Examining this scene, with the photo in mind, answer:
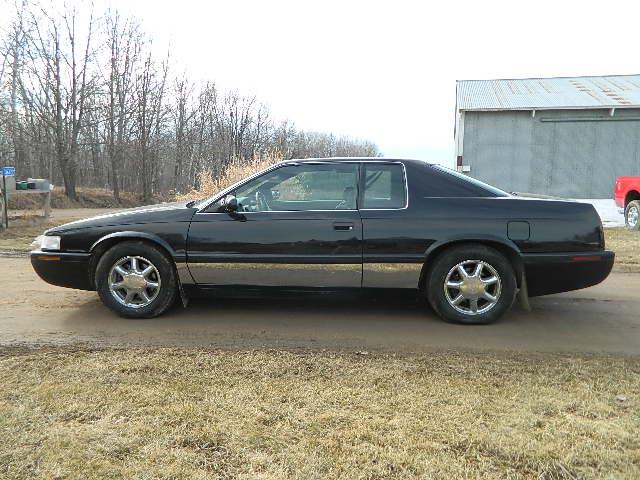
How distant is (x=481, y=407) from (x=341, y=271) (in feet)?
6.09

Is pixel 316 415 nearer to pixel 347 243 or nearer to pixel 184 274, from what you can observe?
pixel 347 243

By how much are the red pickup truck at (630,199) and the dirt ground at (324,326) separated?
24.0 ft

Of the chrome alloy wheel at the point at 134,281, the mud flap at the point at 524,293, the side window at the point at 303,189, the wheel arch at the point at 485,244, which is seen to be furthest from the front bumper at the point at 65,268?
the mud flap at the point at 524,293

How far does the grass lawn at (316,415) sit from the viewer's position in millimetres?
2199

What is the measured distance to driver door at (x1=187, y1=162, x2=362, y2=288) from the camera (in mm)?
4320

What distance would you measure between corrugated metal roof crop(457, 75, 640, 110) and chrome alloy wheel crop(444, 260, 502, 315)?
18.7m

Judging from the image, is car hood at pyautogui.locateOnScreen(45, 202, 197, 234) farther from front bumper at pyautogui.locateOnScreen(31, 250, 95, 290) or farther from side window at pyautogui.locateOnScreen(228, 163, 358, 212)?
side window at pyautogui.locateOnScreen(228, 163, 358, 212)

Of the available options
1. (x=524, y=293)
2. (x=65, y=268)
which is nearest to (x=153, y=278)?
(x=65, y=268)

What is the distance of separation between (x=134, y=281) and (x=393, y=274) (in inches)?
92.8

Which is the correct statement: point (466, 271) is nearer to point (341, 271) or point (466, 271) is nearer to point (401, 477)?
point (341, 271)

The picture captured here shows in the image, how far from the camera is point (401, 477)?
210 cm

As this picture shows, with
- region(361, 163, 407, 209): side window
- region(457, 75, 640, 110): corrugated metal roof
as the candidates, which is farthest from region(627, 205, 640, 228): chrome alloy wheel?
region(457, 75, 640, 110): corrugated metal roof

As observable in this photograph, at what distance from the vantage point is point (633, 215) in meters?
11.6

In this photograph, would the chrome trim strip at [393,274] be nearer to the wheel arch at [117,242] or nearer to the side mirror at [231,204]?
the side mirror at [231,204]
